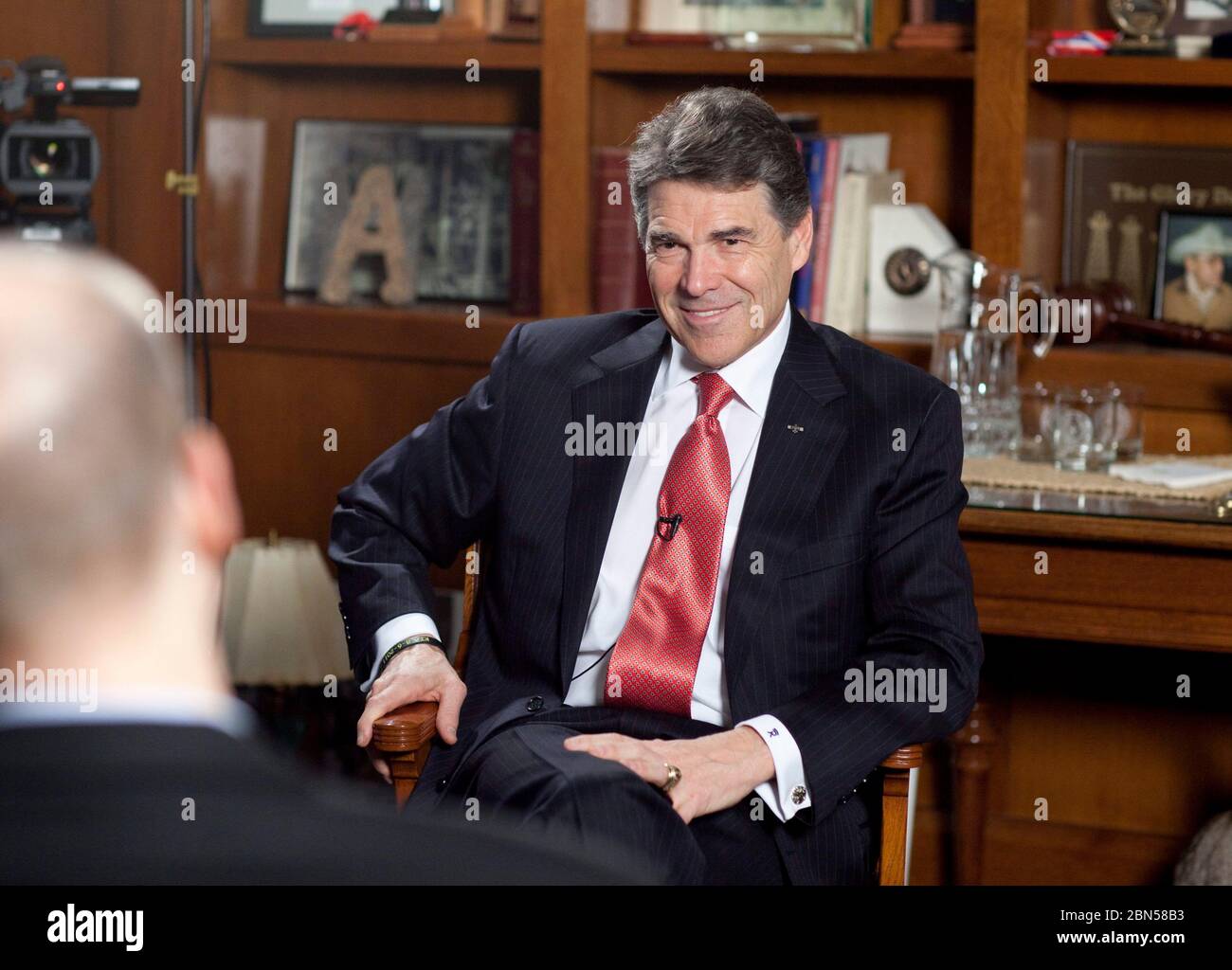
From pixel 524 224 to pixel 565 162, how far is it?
21 centimetres

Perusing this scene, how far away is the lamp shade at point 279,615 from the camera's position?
3.21 meters

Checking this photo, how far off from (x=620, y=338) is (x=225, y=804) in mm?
1636

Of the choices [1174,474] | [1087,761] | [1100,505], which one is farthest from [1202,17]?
[1087,761]

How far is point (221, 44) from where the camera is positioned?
11.1 ft

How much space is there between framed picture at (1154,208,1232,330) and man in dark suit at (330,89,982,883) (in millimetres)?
1024

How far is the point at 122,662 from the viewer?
2.32 ft

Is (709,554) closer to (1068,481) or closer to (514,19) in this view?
(1068,481)

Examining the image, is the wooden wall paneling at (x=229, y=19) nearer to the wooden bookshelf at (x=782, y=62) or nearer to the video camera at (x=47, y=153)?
the video camera at (x=47, y=153)

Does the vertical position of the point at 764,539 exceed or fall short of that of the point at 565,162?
it falls short

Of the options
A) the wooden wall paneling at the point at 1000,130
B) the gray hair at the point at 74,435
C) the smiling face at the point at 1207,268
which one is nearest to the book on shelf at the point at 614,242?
the wooden wall paneling at the point at 1000,130

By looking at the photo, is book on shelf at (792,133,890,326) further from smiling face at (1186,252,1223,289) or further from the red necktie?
the red necktie

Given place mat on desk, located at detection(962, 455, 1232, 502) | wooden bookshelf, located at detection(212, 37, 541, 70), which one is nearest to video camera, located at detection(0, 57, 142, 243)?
wooden bookshelf, located at detection(212, 37, 541, 70)

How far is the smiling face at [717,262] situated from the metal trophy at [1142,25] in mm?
976
